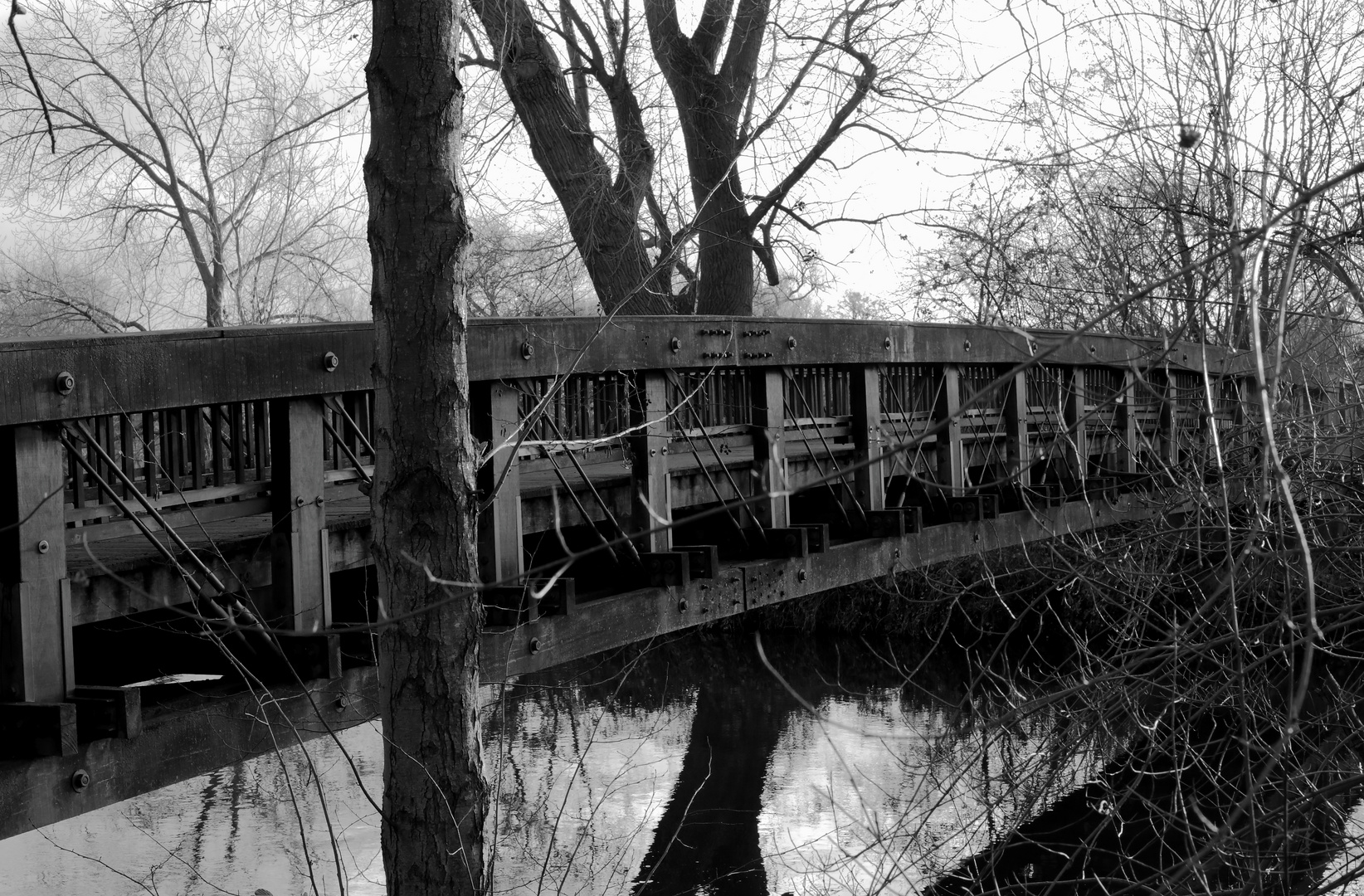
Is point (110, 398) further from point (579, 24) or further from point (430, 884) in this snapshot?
point (579, 24)

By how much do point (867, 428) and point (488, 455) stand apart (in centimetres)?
432

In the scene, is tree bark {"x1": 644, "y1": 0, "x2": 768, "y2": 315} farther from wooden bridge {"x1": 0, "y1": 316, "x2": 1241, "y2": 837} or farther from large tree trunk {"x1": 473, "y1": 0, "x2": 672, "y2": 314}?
wooden bridge {"x1": 0, "y1": 316, "x2": 1241, "y2": 837}

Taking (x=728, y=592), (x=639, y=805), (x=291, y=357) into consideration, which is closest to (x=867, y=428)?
(x=728, y=592)

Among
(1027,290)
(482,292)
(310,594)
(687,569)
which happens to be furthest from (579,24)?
(310,594)

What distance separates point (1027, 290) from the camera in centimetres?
1495

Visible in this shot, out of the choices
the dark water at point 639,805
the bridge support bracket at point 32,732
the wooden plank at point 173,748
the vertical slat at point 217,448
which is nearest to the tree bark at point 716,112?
the dark water at point 639,805

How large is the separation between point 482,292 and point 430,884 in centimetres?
1391

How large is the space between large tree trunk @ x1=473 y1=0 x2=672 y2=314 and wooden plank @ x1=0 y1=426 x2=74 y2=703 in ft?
34.3

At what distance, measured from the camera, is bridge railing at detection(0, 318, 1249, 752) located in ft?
12.9

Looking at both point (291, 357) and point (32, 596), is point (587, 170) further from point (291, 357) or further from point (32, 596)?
point (32, 596)

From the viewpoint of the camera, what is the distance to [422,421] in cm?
373

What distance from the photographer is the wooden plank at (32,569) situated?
153 inches

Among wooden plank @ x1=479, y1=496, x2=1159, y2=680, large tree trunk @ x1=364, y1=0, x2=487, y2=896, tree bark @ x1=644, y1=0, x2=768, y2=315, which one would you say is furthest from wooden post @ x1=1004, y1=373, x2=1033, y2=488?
large tree trunk @ x1=364, y1=0, x2=487, y2=896

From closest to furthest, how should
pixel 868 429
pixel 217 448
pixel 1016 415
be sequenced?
pixel 217 448 → pixel 868 429 → pixel 1016 415
